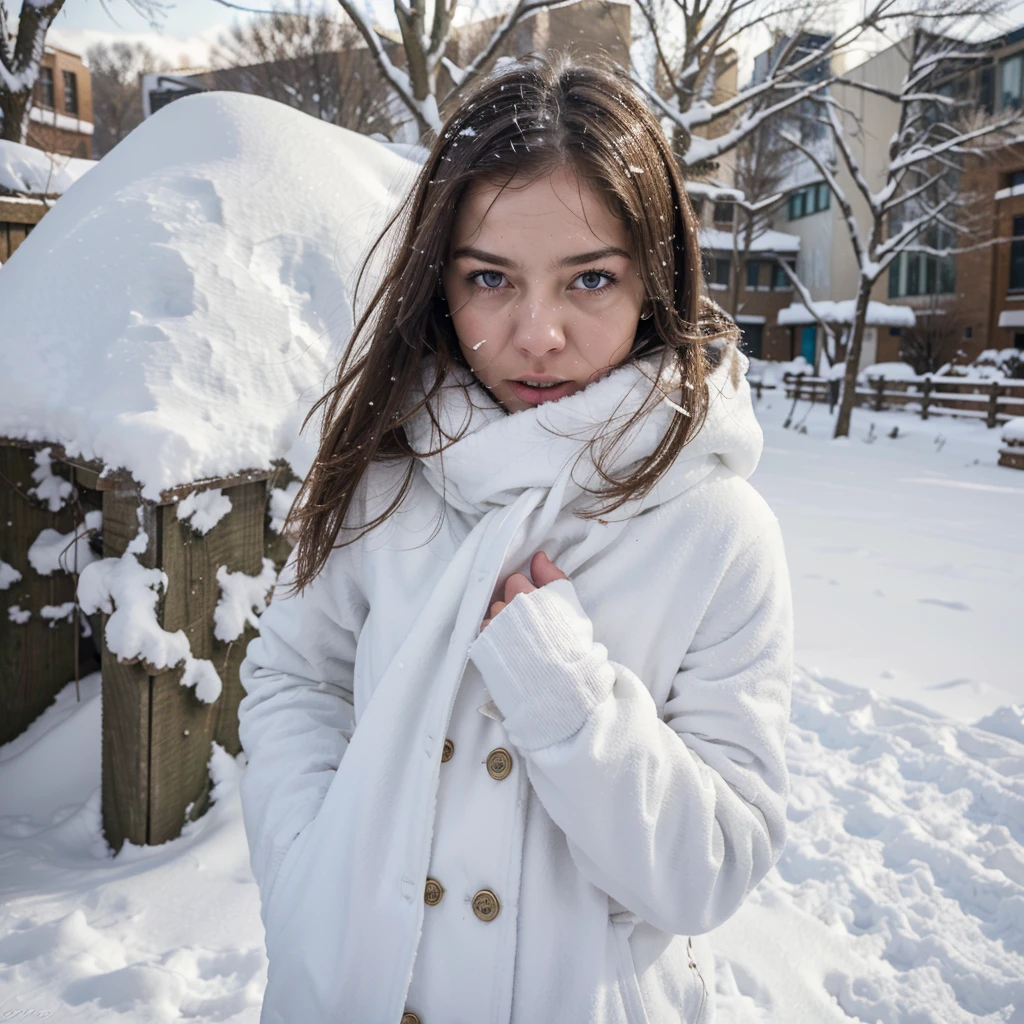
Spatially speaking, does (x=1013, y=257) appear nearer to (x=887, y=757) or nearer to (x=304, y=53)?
(x=304, y=53)

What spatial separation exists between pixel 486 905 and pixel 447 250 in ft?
2.97

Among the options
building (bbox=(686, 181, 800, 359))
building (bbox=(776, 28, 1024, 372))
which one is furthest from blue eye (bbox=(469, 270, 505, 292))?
building (bbox=(686, 181, 800, 359))

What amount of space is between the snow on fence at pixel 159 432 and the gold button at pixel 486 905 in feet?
4.70

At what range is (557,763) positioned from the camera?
2.96 feet

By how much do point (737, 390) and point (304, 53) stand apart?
1985 centimetres

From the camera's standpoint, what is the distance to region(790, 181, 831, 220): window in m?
30.7

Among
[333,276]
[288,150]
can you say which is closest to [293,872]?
[333,276]

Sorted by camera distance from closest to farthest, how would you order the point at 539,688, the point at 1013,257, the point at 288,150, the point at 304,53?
1. the point at 539,688
2. the point at 288,150
3. the point at 304,53
4. the point at 1013,257

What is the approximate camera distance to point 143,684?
2.13 metres

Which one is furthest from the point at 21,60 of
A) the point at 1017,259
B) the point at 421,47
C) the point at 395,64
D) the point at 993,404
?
the point at 1017,259

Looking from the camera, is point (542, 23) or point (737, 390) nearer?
point (737, 390)

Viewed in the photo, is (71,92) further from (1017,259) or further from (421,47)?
(1017,259)

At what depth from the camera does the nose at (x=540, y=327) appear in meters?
1.07

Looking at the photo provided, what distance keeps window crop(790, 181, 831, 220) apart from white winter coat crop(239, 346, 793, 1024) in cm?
3339
